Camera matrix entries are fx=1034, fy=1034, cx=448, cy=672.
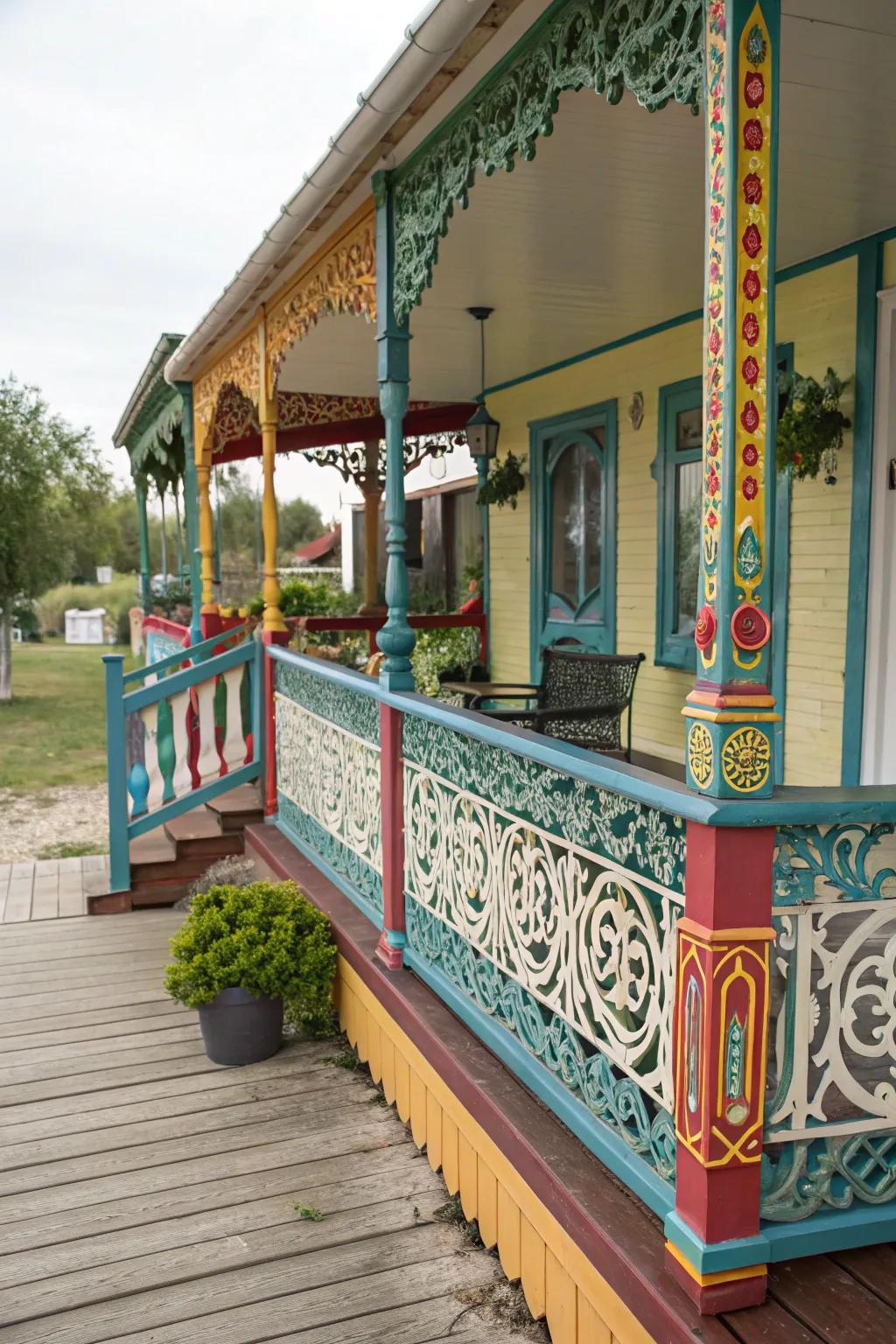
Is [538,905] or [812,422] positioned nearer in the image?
[538,905]

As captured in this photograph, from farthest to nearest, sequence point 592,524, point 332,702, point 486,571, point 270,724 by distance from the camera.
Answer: point 486,571 → point 592,524 → point 270,724 → point 332,702

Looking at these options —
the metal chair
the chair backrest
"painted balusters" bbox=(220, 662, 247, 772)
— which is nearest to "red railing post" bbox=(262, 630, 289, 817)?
"painted balusters" bbox=(220, 662, 247, 772)

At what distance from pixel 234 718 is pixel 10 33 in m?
39.5

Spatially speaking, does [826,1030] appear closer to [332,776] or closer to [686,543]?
[332,776]

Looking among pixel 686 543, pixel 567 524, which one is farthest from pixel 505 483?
pixel 686 543

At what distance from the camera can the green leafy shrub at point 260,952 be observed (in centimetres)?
372

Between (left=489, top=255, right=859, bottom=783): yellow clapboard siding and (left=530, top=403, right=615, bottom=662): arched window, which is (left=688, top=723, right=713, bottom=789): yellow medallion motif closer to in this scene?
(left=489, top=255, right=859, bottom=783): yellow clapboard siding

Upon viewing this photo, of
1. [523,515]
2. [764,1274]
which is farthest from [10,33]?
[764,1274]

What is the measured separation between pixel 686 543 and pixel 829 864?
3898 millimetres

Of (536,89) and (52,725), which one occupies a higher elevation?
(536,89)

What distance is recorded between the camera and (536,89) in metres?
2.42

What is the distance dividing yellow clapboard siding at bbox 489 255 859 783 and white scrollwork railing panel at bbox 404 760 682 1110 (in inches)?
79.7

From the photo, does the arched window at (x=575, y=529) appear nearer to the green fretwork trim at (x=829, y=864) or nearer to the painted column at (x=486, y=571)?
the painted column at (x=486, y=571)

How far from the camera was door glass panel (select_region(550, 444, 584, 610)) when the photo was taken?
22.1 feet
